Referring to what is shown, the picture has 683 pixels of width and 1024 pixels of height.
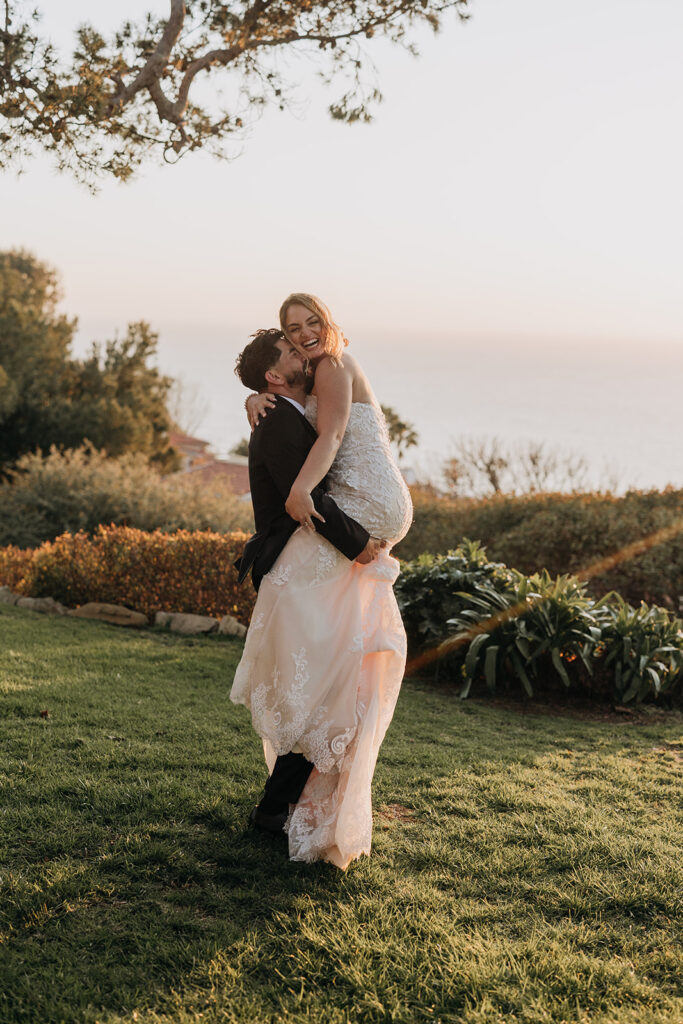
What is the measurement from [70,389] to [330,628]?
19.8 metres

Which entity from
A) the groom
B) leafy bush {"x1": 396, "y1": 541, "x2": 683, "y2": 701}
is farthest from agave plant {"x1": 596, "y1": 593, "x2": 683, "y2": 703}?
the groom

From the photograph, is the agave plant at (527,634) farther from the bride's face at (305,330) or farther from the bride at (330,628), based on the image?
the bride's face at (305,330)

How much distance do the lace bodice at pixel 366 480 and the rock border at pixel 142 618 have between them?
198 inches

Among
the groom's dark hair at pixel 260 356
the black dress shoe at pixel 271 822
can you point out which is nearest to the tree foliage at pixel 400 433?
the groom's dark hair at pixel 260 356

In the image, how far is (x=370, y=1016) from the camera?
7.68 feet

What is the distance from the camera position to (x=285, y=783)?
132 inches

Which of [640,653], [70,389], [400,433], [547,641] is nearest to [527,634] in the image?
[547,641]

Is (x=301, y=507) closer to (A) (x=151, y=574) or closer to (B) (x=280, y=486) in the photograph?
(B) (x=280, y=486)

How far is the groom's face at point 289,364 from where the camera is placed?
129 inches

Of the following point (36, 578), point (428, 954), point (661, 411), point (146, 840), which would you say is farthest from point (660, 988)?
point (661, 411)

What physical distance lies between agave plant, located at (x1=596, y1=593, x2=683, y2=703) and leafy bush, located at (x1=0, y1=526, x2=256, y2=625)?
363cm

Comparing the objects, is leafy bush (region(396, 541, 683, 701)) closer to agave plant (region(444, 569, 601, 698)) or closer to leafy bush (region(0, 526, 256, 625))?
agave plant (region(444, 569, 601, 698))

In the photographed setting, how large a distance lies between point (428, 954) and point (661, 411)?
58.3 metres

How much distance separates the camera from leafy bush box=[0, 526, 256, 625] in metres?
8.70
